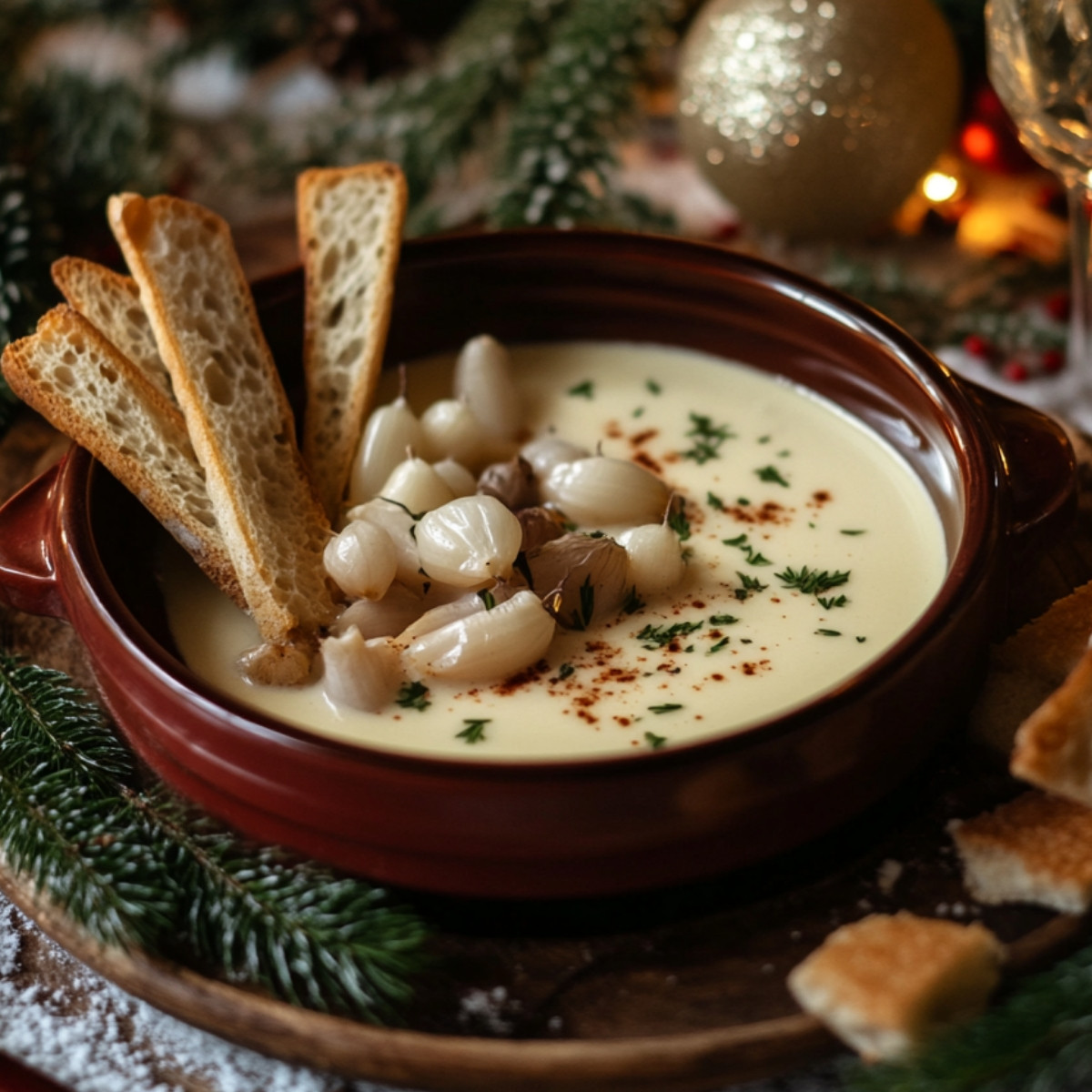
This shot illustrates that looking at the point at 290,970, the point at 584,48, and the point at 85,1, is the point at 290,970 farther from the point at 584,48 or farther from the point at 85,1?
the point at 85,1


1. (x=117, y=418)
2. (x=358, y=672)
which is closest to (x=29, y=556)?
(x=117, y=418)

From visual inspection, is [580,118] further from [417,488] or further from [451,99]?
[417,488]

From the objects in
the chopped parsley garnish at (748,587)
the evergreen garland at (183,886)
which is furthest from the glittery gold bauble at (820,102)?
the evergreen garland at (183,886)

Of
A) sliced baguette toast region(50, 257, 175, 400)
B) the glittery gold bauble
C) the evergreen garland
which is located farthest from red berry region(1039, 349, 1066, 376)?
the evergreen garland

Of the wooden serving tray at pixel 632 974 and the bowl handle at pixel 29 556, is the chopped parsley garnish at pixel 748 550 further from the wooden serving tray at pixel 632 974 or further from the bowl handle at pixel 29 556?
the bowl handle at pixel 29 556

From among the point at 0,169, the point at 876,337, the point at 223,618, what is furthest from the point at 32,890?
the point at 0,169
